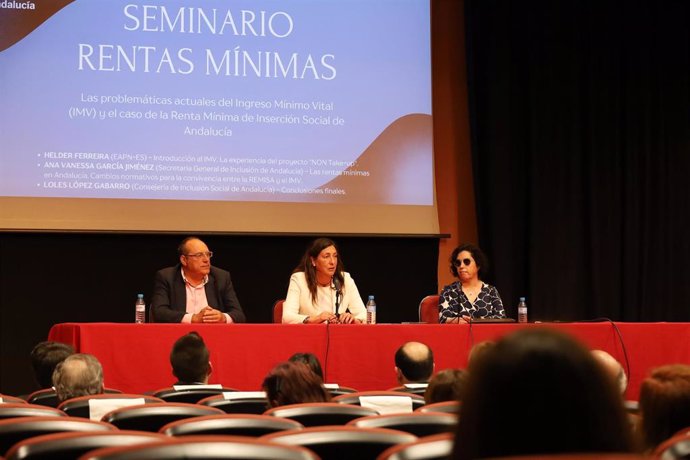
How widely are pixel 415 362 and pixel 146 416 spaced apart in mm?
1802

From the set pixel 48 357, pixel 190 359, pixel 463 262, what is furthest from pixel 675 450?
pixel 463 262

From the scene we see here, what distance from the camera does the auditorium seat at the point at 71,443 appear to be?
1447 millimetres

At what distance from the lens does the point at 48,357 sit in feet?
12.7

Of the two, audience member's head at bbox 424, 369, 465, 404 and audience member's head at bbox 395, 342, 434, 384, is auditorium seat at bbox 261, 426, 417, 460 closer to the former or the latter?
audience member's head at bbox 424, 369, 465, 404

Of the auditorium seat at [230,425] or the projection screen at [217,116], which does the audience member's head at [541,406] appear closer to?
the auditorium seat at [230,425]

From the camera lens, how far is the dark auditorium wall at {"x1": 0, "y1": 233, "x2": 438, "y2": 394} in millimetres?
6969

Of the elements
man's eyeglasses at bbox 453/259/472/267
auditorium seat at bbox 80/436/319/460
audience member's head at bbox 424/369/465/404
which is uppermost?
man's eyeglasses at bbox 453/259/472/267

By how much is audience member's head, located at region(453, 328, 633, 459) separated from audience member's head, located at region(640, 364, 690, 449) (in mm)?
1237

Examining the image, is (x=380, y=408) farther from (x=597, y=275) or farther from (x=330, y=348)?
(x=597, y=275)

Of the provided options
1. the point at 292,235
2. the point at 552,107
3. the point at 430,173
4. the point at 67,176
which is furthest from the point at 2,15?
the point at 552,107

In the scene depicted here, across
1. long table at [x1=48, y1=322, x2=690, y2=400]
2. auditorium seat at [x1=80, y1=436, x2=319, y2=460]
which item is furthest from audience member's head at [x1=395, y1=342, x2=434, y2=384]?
auditorium seat at [x1=80, y1=436, x2=319, y2=460]

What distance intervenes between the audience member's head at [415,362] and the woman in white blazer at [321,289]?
1442mm

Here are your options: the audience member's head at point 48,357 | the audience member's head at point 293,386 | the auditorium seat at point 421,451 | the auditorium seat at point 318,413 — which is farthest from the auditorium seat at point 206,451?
the audience member's head at point 48,357

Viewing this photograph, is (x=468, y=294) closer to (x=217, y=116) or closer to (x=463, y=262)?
(x=463, y=262)
